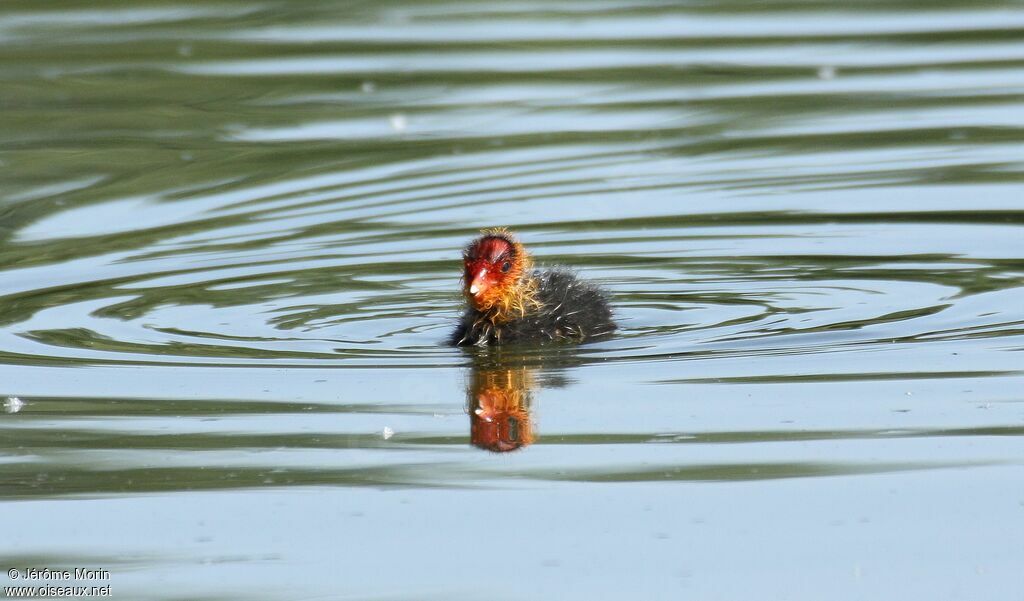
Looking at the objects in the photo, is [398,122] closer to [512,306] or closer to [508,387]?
[512,306]

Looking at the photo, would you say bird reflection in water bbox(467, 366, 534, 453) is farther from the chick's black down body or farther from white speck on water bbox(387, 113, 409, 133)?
white speck on water bbox(387, 113, 409, 133)

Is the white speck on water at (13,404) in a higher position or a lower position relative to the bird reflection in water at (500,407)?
higher

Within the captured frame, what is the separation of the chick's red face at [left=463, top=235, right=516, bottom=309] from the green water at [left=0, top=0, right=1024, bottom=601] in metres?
0.36

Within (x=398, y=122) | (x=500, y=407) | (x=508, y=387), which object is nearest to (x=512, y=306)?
(x=508, y=387)

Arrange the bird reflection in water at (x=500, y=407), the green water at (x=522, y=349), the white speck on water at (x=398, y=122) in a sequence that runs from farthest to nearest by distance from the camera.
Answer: the white speck on water at (x=398, y=122)
the bird reflection in water at (x=500, y=407)
the green water at (x=522, y=349)

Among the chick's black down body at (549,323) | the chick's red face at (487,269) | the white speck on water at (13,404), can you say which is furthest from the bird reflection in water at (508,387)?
the white speck on water at (13,404)

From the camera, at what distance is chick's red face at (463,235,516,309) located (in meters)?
9.27

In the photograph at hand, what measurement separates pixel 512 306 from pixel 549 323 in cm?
21

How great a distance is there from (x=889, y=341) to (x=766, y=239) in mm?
2857

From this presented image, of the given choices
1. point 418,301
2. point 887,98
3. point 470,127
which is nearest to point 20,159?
point 470,127

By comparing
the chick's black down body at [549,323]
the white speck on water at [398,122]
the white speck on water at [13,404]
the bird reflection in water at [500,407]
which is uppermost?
the white speck on water at [398,122]

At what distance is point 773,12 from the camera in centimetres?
2114

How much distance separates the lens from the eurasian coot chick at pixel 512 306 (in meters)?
9.34

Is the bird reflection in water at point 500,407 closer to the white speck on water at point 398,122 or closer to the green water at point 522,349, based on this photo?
the green water at point 522,349
